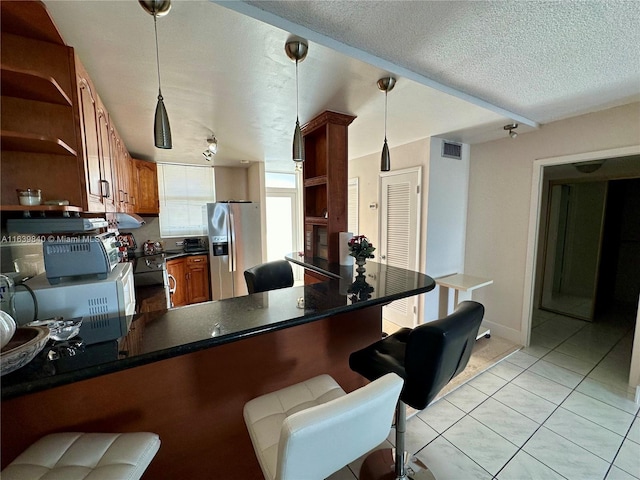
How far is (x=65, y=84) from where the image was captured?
49.5 inches

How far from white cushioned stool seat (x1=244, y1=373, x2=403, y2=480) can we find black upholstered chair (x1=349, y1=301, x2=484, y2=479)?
0.27 m

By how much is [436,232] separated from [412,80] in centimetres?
192

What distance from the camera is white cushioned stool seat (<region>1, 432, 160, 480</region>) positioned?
0.75m

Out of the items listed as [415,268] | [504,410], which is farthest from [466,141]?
[504,410]

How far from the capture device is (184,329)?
1.04 meters

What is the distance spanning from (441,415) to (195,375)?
6.12 ft

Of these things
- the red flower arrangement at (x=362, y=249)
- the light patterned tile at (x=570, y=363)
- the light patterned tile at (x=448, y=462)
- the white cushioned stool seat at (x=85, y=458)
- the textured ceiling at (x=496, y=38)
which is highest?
the textured ceiling at (x=496, y=38)

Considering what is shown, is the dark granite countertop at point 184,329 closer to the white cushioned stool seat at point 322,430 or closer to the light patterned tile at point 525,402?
the white cushioned stool seat at point 322,430

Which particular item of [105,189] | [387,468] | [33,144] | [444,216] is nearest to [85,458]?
[33,144]

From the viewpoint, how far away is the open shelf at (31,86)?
1.07 m

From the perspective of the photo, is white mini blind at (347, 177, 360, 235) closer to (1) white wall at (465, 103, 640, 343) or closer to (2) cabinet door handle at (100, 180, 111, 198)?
(1) white wall at (465, 103, 640, 343)

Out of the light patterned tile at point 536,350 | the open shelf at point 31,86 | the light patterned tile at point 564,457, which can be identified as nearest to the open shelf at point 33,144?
the open shelf at point 31,86

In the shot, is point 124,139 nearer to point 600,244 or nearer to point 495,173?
point 495,173

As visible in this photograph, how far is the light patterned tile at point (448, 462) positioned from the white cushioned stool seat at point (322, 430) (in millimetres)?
1049
